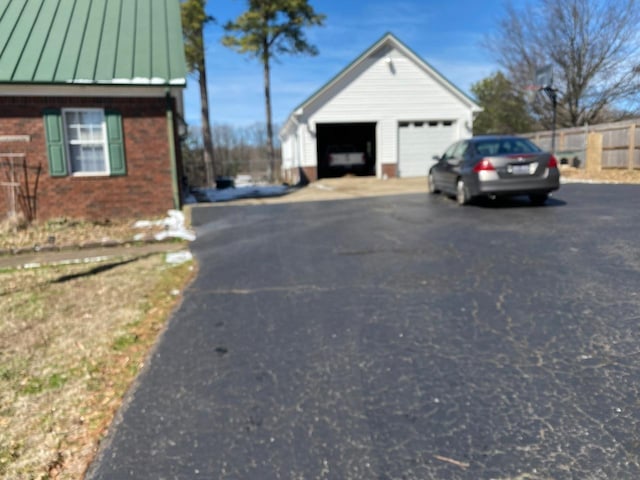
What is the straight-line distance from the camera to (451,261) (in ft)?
18.3

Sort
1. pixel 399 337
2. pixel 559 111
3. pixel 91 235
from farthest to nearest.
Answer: pixel 559 111
pixel 91 235
pixel 399 337

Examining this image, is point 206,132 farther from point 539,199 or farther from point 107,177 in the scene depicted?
point 539,199

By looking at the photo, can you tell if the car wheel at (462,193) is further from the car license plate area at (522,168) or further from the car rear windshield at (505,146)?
the car license plate area at (522,168)

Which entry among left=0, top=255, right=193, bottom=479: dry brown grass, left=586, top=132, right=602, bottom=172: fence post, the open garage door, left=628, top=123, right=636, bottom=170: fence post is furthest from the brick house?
left=586, top=132, right=602, bottom=172: fence post

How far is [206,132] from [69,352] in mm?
22717

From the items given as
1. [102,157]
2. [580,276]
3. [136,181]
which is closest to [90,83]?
[102,157]

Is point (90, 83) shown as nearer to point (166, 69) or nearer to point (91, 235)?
point (166, 69)

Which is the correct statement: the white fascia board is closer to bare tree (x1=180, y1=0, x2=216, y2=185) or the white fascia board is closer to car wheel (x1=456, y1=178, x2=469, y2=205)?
car wheel (x1=456, y1=178, x2=469, y2=205)

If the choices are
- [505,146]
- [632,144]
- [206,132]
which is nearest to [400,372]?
[505,146]

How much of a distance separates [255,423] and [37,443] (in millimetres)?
1235

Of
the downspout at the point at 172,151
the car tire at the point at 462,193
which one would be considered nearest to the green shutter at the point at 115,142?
the downspout at the point at 172,151

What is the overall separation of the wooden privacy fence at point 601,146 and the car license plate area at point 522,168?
9529 millimetres

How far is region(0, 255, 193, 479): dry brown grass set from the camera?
8.21 ft

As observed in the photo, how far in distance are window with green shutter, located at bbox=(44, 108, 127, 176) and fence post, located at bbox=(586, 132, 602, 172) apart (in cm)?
1699
